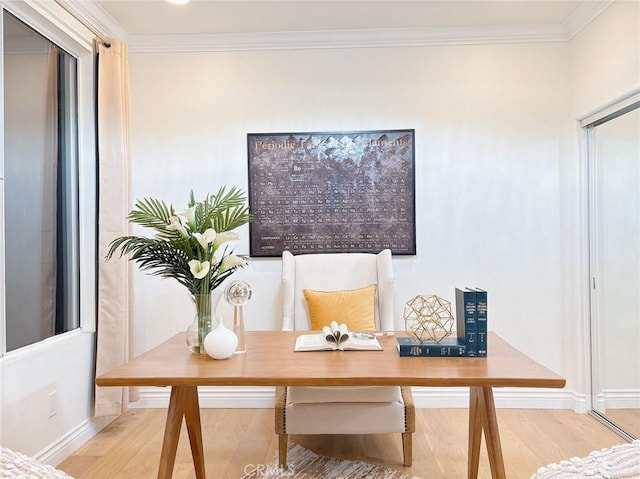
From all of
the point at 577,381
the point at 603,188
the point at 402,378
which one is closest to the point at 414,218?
the point at 603,188

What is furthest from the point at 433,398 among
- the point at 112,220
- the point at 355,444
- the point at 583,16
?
the point at 583,16

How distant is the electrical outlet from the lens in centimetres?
227

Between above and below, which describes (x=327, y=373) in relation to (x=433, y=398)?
above

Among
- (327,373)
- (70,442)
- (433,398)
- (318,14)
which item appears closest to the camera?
(327,373)

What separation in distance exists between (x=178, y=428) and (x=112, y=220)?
1517 millimetres

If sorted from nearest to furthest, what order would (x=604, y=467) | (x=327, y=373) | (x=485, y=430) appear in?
(x=604, y=467), (x=327, y=373), (x=485, y=430)

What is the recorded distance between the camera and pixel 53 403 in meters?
2.29

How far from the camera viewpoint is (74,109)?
106 inches

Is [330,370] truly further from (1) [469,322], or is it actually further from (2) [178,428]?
(2) [178,428]

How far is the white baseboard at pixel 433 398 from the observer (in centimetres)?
299

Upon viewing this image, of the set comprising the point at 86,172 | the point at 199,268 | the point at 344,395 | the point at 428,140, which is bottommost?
the point at 344,395

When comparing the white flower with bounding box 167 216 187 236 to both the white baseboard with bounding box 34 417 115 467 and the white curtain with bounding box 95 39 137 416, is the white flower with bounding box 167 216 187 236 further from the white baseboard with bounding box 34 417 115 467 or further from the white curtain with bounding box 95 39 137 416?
the white baseboard with bounding box 34 417 115 467

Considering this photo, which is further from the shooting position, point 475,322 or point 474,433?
point 474,433

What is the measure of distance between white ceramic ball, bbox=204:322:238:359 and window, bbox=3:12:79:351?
3.60 ft
